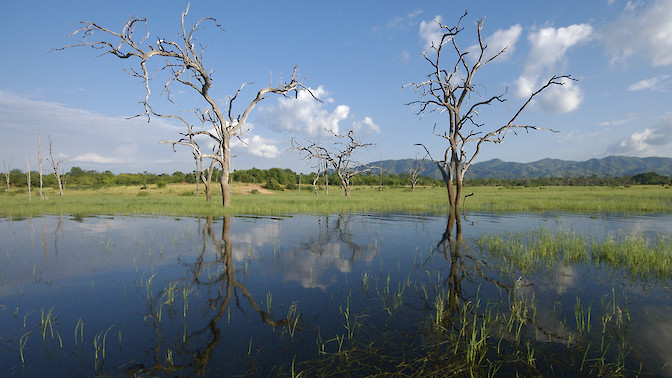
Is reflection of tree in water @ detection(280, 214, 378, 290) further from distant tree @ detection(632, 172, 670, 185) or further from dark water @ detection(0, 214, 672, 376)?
distant tree @ detection(632, 172, 670, 185)

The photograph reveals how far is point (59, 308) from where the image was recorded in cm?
489

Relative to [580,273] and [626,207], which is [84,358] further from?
[626,207]

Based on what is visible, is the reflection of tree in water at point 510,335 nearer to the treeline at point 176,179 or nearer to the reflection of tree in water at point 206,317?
the reflection of tree in water at point 206,317

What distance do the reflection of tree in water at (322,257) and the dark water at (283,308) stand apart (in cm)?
6

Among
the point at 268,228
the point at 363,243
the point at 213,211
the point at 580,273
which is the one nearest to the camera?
the point at 580,273

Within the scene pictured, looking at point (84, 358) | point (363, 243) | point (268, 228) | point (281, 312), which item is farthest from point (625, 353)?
point (268, 228)

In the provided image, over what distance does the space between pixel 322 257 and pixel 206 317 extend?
4.21 m

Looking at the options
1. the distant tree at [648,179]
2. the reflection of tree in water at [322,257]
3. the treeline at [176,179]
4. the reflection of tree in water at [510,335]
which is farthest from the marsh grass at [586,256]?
the distant tree at [648,179]

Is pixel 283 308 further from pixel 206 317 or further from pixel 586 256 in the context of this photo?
pixel 586 256

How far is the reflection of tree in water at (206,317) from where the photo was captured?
11.0ft

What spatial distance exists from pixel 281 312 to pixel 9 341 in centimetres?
341

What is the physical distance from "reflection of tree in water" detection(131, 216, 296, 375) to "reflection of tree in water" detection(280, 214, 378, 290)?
136 cm

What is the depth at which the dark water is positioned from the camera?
3.45 meters

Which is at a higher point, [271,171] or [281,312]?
[271,171]
